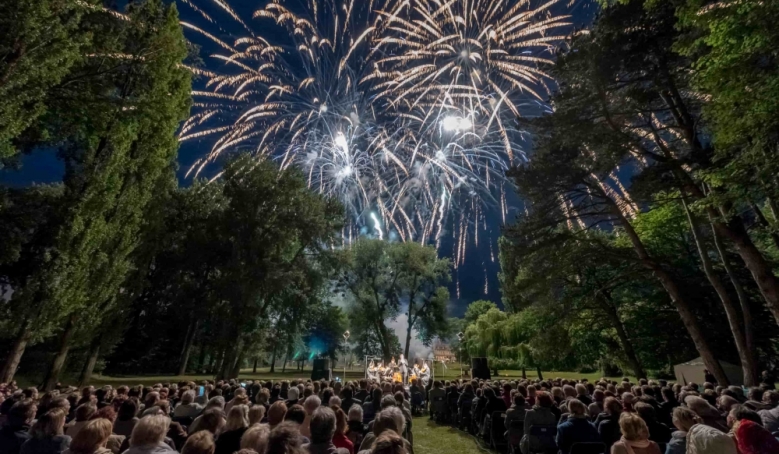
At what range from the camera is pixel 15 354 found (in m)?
12.3

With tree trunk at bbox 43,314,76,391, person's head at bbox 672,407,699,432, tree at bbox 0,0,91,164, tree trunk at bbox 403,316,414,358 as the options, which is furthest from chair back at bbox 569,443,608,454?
tree trunk at bbox 403,316,414,358

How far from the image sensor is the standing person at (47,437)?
3328 millimetres

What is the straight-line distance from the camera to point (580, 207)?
1477cm

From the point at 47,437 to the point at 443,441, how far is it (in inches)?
336

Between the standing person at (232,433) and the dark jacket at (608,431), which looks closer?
the standing person at (232,433)

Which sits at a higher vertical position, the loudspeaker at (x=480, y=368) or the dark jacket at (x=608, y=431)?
the loudspeaker at (x=480, y=368)

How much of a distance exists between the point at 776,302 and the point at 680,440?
9.59 m

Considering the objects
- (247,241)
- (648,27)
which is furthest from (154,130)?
(648,27)

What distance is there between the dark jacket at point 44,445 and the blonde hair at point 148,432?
129 centimetres

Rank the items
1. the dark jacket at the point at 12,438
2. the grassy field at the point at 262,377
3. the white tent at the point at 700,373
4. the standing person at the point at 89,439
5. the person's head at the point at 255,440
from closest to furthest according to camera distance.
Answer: the standing person at the point at 89,439
the person's head at the point at 255,440
the dark jacket at the point at 12,438
the white tent at the point at 700,373
the grassy field at the point at 262,377

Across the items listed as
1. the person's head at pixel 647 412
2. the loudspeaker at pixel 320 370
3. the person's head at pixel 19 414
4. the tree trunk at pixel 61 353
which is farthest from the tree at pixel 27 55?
the loudspeaker at pixel 320 370

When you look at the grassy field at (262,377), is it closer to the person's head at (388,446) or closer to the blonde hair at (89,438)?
the blonde hair at (89,438)

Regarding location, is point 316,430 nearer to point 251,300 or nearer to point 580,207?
point 580,207

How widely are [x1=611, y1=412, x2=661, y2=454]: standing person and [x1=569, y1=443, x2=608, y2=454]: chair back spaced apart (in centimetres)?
92
